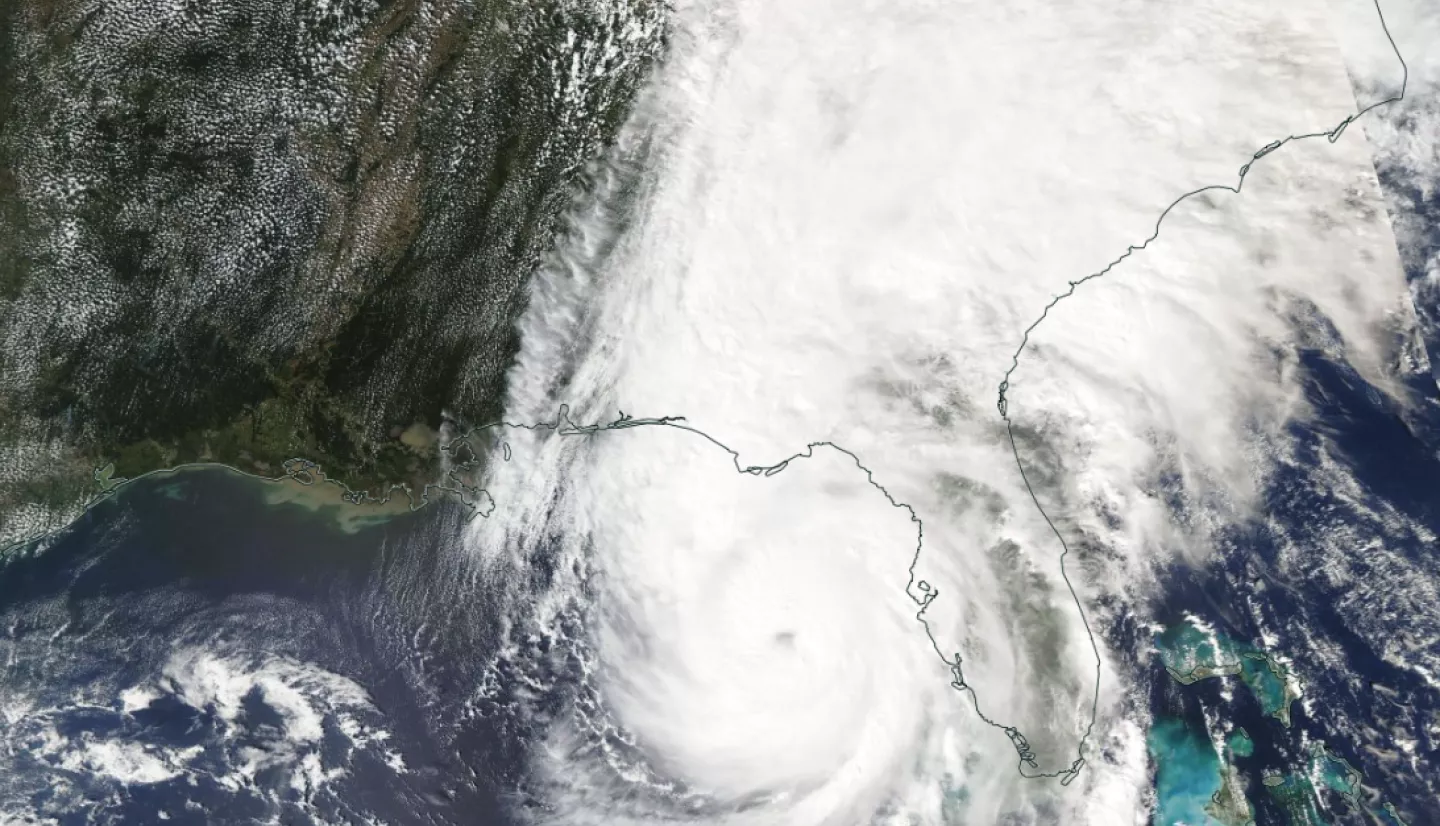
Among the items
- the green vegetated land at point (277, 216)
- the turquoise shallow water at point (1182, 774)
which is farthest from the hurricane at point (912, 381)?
the green vegetated land at point (277, 216)

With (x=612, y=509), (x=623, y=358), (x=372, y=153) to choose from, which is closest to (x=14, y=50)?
(x=372, y=153)

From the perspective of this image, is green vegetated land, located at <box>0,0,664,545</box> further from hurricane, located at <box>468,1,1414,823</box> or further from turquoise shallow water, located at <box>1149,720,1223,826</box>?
turquoise shallow water, located at <box>1149,720,1223,826</box>

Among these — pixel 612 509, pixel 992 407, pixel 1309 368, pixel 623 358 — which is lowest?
pixel 612 509

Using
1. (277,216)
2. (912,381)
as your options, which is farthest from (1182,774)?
(277,216)

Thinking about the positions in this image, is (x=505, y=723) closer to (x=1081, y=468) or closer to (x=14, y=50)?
(x=1081, y=468)

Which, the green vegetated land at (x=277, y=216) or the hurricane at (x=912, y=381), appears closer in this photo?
the hurricane at (x=912, y=381)

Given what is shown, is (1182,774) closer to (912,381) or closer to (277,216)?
(912,381)

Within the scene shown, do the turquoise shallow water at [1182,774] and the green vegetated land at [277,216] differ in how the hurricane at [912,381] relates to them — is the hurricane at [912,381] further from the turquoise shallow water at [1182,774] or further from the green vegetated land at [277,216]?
the green vegetated land at [277,216]

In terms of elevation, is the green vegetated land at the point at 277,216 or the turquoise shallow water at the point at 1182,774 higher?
the green vegetated land at the point at 277,216
